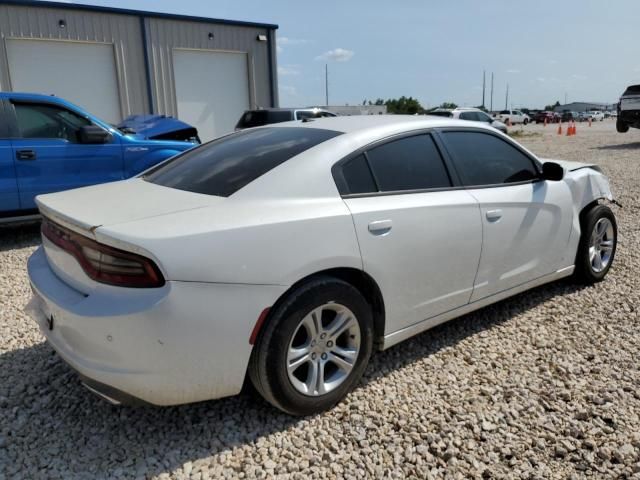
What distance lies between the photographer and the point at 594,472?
7.39ft

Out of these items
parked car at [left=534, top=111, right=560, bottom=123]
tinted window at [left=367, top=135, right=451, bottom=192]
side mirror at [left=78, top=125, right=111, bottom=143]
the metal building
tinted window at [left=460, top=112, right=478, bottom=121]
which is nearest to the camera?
tinted window at [left=367, top=135, right=451, bottom=192]

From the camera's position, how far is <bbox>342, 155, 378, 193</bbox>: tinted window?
272cm

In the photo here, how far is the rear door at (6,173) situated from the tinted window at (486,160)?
4.90 meters

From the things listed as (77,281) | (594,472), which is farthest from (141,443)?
(594,472)

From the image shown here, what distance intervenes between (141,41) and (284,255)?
13.8 meters

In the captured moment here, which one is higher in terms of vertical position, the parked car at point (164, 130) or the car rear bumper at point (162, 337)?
the parked car at point (164, 130)

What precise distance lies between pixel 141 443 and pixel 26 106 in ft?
16.5

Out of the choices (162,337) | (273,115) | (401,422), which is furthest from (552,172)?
(273,115)

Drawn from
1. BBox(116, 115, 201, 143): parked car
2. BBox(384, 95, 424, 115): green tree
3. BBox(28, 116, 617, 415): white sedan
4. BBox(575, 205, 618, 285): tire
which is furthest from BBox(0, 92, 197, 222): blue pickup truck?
BBox(384, 95, 424, 115): green tree

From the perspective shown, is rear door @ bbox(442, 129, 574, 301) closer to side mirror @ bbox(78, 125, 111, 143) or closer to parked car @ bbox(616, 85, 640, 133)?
side mirror @ bbox(78, 125, 111, 143)

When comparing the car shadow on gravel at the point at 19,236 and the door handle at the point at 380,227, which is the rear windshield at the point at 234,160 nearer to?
the door handle at the point at 380,227

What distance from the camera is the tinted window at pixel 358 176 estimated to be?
2719mm

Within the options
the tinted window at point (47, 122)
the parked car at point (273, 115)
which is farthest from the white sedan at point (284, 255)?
the parked car at point (273, 115)

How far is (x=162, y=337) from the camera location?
2053mm
